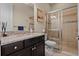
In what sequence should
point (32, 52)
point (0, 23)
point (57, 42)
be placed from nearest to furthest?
point (0, 23), point (32, 52), point (57, 42)

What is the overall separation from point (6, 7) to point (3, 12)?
64 millimetres

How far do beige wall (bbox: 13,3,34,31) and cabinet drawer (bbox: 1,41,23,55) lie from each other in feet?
0.64

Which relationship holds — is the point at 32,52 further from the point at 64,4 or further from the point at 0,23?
the point at 64,4

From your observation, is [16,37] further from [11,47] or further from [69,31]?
[69,31]

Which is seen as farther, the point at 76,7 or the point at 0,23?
the point at 76,7

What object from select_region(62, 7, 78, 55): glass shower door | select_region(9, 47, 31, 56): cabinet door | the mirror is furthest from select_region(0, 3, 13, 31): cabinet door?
select_region(62, 7, 78, 55): glass shower door

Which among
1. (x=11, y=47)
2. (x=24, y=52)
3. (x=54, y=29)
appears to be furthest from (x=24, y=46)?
(x=54, y=29)

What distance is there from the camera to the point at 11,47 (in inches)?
39.0

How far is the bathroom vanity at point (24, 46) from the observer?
95cm

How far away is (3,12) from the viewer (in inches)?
43.4

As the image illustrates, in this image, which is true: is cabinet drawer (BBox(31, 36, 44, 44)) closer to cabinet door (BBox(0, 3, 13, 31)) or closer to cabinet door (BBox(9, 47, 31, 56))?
cabinet door (BBox(9, 47, 31, 56))

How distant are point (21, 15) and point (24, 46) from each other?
1.17ft

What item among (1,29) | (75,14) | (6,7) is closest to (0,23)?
(1,29)

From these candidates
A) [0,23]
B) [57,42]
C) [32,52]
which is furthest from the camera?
[57,42]
